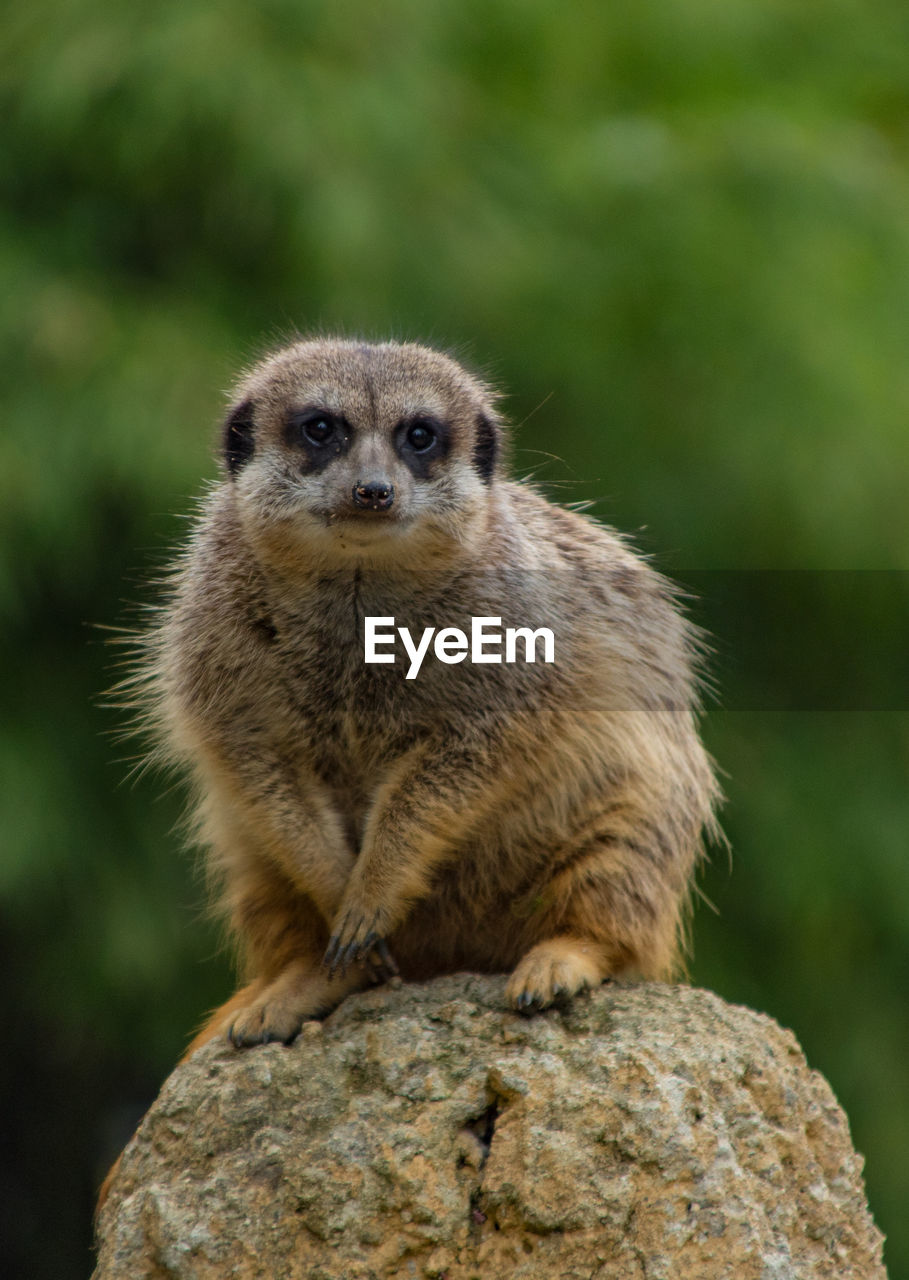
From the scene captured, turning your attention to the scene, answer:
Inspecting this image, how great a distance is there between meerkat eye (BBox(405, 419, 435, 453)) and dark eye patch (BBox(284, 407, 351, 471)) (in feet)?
0.45

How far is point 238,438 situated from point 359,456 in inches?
15.0

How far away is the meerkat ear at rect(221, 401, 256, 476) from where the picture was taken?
3.61 meters

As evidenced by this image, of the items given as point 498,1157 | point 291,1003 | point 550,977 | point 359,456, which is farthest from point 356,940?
point 359,456

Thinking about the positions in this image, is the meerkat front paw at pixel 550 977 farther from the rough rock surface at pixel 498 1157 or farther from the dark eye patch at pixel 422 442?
the dark eye patch at pixel 422 442

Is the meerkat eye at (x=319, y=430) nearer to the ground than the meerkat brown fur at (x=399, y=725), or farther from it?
farther from it

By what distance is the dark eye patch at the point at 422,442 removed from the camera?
11.4 ft

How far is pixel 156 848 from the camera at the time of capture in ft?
20.7

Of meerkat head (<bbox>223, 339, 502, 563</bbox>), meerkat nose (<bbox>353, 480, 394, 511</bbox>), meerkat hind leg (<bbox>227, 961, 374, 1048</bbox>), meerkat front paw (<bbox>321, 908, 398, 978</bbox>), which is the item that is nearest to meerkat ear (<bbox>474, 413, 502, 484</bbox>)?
meerkat head (<bbox>223, 339, 502, 563</bbox>)

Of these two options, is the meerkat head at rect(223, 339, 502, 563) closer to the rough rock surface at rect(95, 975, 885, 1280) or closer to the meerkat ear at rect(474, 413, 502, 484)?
the meerkat ear at rect(474, 413, 502, 484)

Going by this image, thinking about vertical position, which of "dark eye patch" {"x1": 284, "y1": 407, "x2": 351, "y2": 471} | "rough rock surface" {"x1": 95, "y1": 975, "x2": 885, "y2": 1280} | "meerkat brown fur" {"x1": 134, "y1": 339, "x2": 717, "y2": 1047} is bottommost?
"rough rock surface" {"x1": 95, "y1": 975, "x2": 885, "y2": 1280}

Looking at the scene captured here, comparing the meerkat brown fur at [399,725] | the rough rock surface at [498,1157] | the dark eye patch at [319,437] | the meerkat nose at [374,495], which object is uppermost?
the dark eye patch at [319,437]

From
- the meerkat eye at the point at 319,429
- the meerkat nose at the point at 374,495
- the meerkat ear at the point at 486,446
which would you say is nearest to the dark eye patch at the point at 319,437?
the meerkat eye at the point at 319,429

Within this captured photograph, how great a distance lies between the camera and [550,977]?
Answer: 3.06 m

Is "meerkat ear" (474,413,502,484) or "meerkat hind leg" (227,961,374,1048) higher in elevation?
"meerkat ear" (474,413,502,484)
